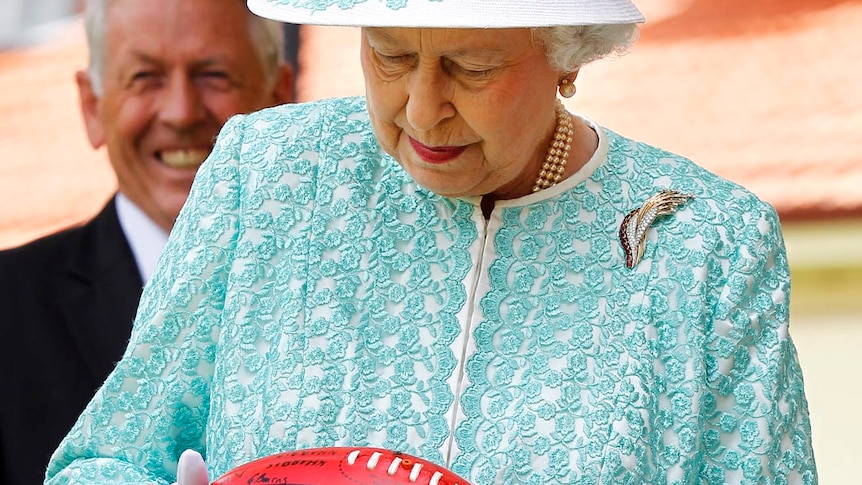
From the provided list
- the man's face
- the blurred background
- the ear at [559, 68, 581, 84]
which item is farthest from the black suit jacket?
the ear at [559, 68, 581, 84]

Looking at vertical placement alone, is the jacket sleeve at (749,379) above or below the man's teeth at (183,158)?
below

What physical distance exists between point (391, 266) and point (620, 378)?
0.38m

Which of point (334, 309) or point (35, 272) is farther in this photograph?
point (35, 272)

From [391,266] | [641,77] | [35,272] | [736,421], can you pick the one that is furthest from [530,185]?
[641,77]

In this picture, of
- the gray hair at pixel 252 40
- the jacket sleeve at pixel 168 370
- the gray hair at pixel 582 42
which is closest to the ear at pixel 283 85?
the gray hair at pixel 252 40

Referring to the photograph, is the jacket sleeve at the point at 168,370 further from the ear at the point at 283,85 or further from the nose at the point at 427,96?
the ear at the point at 283,85

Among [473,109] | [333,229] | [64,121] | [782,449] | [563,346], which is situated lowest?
[782,449]

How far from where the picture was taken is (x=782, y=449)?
83.2 inches

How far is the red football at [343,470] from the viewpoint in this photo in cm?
171

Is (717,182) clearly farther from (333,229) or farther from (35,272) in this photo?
(35,272)

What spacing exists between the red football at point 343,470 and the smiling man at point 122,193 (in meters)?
1.53

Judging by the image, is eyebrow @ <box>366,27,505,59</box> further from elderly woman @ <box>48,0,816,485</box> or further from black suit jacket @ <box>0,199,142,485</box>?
black suit jacket @ <box>0,199,142,485</box>

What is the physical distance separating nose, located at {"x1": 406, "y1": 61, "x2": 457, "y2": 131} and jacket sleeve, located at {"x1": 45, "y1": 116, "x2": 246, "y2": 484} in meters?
0.38

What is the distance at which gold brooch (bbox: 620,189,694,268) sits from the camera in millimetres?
2121
